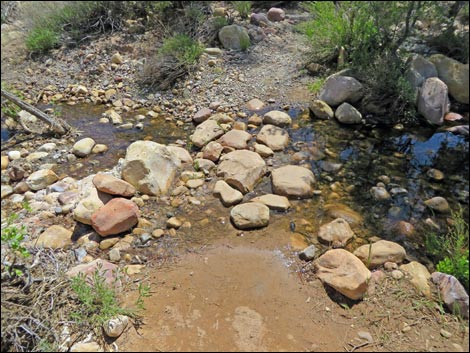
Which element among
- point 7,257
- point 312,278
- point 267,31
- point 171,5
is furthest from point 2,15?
point 312,278

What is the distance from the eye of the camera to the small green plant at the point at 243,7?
21.2 ft

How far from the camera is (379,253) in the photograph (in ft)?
9.21

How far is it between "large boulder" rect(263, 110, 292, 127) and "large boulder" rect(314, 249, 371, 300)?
6.87 feet

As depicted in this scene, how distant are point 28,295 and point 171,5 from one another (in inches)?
221

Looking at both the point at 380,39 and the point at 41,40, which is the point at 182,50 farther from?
the point at 380,39

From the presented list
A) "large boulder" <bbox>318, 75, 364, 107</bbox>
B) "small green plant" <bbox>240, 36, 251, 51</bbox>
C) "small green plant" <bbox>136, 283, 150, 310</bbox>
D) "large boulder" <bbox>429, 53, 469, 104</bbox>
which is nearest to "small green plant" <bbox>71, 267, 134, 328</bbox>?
"small green plant" <bbox>136, 283, 150, 310</bbox>

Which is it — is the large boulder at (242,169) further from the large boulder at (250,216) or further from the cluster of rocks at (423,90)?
the cluster of rocks at (423,90)

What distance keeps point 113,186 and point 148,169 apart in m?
0.34

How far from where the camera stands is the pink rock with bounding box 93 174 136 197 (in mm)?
3266

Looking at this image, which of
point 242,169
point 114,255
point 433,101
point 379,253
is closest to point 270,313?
point 379,253

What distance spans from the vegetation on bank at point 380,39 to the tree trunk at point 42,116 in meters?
3.48

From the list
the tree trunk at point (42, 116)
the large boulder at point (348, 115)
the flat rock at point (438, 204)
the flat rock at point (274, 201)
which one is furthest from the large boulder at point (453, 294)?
the tree trunk at point (42, 116)

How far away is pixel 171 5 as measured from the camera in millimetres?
6535

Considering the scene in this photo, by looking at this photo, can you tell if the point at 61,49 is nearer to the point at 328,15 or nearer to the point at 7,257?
the point at 328,15
